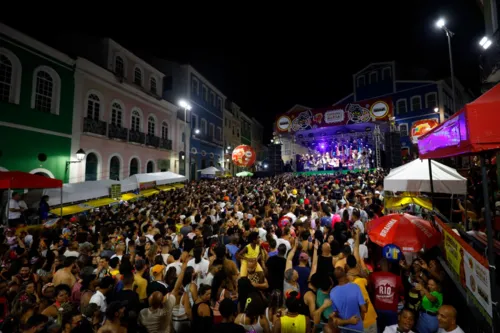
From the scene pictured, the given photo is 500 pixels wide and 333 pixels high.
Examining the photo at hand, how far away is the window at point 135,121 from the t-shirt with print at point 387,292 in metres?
21.0

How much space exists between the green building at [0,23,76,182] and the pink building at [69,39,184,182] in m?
0.70

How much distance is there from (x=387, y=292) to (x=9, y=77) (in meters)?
17.8

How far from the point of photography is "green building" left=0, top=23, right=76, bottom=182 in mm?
12891

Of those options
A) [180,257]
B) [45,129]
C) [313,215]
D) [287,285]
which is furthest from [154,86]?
[287,285]

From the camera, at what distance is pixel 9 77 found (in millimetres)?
13125

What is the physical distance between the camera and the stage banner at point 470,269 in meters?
3.00

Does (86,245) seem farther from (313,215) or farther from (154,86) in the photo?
(154,86)

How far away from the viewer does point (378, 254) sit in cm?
583

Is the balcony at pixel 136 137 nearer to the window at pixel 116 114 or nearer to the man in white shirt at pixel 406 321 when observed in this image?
the window at pixel 116 114

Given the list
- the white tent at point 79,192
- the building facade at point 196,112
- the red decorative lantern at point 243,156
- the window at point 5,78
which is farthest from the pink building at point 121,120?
the red decorative lantern at point 243,156

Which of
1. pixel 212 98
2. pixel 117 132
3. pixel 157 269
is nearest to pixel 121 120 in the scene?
pixel 117 132

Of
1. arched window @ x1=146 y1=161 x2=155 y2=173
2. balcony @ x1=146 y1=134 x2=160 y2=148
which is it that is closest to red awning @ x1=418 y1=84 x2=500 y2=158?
balcony @ x1=146 y1=134 x2=160 y2=148

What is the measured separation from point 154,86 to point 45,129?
38.3 feet

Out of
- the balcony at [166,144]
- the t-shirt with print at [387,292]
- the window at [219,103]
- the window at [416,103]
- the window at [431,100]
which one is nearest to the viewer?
the t-shirt with print at [387,292]
